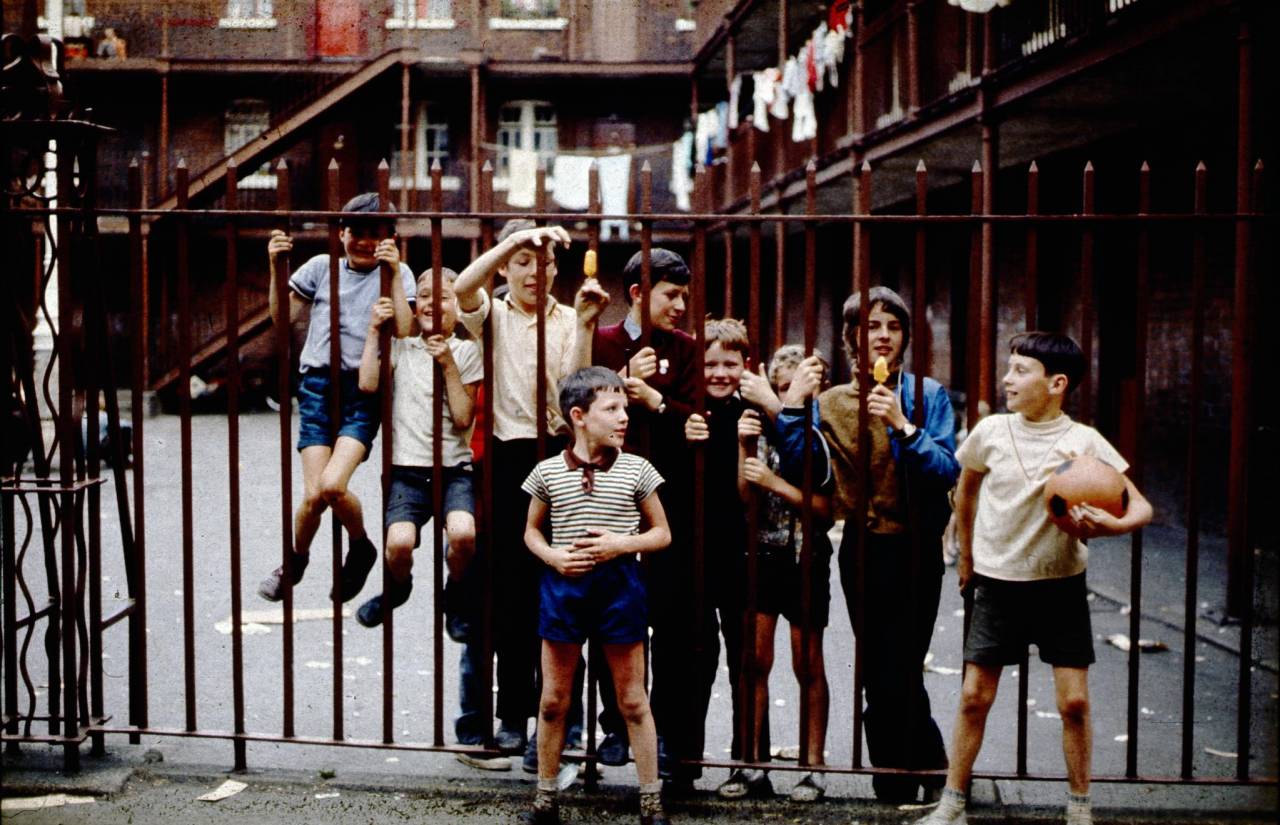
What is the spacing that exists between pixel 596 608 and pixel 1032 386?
5.27ft

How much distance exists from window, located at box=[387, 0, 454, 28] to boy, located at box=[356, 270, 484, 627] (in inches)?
733

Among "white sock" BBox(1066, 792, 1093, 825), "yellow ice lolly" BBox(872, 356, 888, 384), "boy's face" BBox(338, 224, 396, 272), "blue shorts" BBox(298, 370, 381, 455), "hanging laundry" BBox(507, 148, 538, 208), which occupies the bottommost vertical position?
"white sock" BBox(1066, 792, 1093, 825)

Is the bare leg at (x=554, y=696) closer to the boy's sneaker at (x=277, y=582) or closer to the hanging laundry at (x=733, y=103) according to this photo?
the boy's sneaker at (x=277, y=582)

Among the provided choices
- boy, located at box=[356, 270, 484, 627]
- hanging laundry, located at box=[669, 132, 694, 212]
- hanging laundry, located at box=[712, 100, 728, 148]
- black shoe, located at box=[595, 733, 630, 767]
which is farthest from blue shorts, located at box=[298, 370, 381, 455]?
hanging laundry, located at box=[669, 132, 694, 212]

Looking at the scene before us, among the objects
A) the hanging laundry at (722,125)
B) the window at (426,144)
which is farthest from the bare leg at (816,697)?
the window at (426,144)

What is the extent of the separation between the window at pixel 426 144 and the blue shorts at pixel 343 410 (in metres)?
22.5

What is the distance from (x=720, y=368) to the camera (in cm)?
446

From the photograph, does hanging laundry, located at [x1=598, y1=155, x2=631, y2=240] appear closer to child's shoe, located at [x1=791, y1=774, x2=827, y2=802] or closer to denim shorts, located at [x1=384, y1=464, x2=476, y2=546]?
denim shorts, located at [x1=384, y1=464, x2=476, y2=546]

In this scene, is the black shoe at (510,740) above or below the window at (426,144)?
below

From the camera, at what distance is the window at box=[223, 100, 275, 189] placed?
87.3ft

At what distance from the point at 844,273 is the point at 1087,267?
57.5 ft

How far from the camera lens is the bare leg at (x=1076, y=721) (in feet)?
12.8

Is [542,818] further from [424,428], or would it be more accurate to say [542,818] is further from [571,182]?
[571,182]

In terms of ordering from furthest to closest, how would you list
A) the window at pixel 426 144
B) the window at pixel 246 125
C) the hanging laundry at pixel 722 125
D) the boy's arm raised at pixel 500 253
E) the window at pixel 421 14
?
the window at pixel 426 144 < the window at pixel 246 125 < the window at pixel 421 14 < the hanging laundry at pixel 722 125 < the boy's arm raised at pixel 500 253
